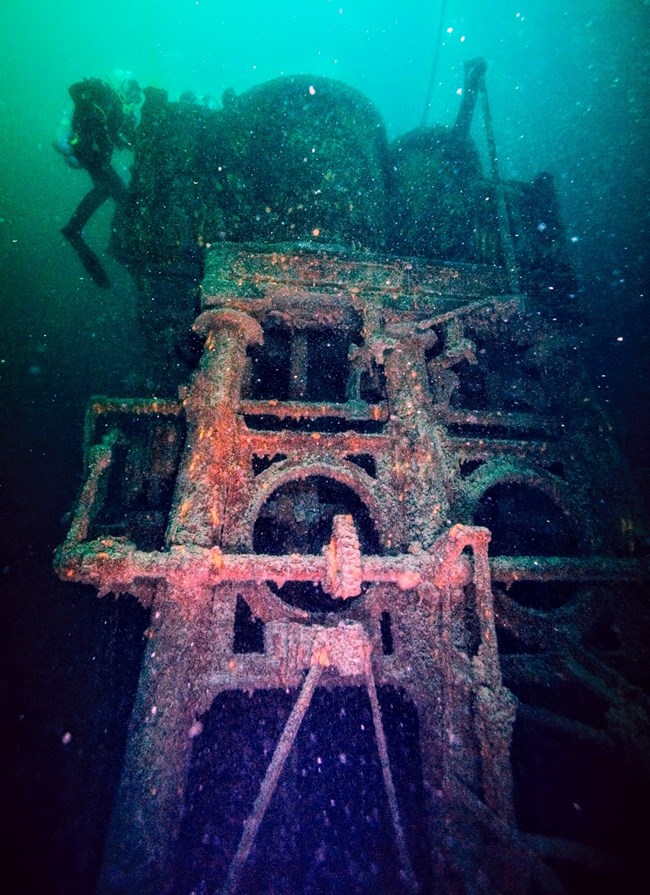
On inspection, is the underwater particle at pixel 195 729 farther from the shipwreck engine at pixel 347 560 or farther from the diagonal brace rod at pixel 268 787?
the diagonal brace rod at pixel 268 787

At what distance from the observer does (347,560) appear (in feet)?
6.61

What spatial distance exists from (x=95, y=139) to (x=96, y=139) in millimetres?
15

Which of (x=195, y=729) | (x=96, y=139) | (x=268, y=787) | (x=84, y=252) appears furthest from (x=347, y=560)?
(x=96, y=139)

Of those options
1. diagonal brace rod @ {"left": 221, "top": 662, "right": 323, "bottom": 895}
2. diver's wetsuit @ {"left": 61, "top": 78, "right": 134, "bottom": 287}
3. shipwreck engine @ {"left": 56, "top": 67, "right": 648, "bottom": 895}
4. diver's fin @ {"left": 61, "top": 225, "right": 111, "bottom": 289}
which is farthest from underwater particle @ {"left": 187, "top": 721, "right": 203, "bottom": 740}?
diver's fin @ {"left": 61, "top": 225, "right": 111, "bottom": 289}

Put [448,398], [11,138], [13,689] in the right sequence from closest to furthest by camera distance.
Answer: [448,398], [13,689], [11,138]

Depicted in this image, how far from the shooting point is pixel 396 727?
2.73 metres

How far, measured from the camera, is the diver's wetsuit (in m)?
6.05

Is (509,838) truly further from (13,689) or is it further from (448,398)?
(13,689)

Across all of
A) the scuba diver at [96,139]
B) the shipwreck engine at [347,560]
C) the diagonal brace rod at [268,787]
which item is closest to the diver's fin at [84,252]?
the scuba diver at [96,139]

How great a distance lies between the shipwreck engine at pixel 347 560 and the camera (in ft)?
6.46

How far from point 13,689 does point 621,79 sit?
19447 millimetres

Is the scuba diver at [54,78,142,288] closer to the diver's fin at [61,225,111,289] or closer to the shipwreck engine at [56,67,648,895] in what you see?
the diver's fin at [61,225,111,289]

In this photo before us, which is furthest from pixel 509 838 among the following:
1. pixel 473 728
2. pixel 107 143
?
pixel 107 143

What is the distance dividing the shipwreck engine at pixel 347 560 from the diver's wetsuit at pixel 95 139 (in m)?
1.16
